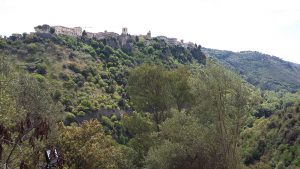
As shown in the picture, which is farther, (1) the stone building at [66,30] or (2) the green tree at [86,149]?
(1) the stone building at [66,30]

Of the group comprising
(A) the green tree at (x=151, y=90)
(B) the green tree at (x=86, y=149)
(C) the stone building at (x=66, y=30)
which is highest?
(A) the green tree at (x=151, y=90)

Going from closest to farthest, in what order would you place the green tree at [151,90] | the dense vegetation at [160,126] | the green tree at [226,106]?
1. the dense vegetation at [160,126]
2. the green tree at [226,106]
3. the green tree at [151,90]

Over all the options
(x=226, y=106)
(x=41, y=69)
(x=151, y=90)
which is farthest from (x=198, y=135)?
(x=41, y=69)

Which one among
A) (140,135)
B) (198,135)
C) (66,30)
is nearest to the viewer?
(198,135)

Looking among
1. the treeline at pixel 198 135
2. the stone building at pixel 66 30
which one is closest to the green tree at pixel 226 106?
the treeline at pixel 198 135

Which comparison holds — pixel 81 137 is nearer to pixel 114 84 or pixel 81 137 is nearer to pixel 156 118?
pixel 156 118

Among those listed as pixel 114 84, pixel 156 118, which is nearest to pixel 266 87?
pixel 114 84

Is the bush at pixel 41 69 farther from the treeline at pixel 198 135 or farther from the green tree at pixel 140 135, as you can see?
the treeline at pixel 198 135

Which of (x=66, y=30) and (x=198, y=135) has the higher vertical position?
(x=198, y=135)

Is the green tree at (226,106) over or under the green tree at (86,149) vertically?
over

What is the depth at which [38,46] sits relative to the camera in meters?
102

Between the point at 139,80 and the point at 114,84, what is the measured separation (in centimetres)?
5653

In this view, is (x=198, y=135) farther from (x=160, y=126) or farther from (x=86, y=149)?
(x=86, y=149)

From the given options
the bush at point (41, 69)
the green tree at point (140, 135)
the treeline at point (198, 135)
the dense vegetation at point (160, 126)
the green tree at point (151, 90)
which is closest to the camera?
the dense vegetation at point (160, 126)
